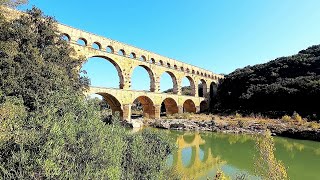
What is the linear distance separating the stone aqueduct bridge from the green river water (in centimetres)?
960

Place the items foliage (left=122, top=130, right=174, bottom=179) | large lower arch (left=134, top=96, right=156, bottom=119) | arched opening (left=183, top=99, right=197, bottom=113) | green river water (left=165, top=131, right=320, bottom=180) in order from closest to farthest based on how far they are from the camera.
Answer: foliage (left=122, top=130, right=174, bottom=179) < green river water (left=165, top=131, right=320, bottom=180) < large lower arch (left=134, top=96, right=156, bottom=119) < arched opening (left=183, top=99, right=197, bottom=113)

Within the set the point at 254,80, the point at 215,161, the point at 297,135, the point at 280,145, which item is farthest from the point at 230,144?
the point at 254,80

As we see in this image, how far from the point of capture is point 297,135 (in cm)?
2384

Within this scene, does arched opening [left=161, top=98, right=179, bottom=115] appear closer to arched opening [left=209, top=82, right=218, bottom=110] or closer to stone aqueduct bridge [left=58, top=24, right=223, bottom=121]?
stone aqueduct bridge [left=58, top=24, right=223, bottom=121]

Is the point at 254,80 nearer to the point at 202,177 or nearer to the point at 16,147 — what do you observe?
the point at 202,177

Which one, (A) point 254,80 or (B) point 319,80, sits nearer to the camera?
(B) point 319,80

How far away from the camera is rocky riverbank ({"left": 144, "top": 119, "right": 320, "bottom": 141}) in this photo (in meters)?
23.6

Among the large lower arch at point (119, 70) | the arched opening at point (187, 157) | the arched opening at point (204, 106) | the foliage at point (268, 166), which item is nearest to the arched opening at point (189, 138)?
the arched opening at point (187, 157)

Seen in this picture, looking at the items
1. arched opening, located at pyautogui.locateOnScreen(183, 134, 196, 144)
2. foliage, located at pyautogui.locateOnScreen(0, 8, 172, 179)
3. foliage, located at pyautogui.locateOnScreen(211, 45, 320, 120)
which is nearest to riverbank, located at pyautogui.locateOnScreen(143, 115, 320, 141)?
arched opening, located at pyautogui.locateOnScreen(183, 134, 196, 144)

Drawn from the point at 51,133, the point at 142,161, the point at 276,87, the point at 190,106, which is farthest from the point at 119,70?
the point at 51,133

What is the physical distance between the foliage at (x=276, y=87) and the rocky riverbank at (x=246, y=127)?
11.3 meters

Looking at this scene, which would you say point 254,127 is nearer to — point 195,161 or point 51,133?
point 195,161

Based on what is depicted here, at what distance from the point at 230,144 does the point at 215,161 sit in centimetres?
543

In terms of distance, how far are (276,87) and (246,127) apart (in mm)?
17276
